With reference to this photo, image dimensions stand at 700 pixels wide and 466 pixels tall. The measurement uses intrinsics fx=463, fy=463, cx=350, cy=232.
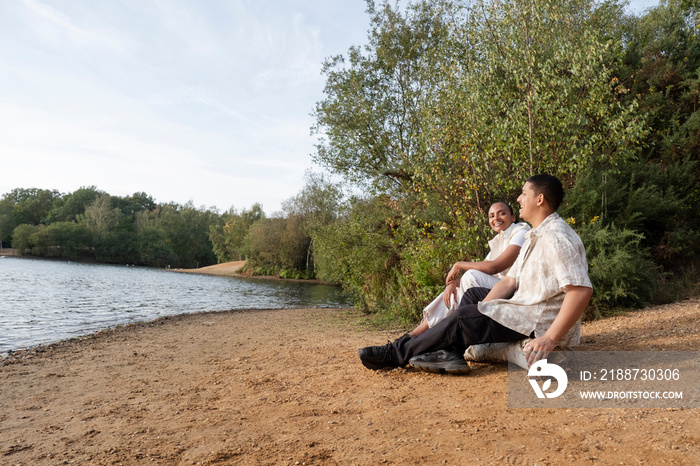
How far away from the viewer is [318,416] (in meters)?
3.73

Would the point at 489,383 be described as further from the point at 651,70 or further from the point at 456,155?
the point at 651,70

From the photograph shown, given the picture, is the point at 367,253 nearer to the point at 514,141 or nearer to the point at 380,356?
the point at 514,141

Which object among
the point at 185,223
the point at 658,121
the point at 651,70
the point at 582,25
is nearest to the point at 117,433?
→ the point at 582,25

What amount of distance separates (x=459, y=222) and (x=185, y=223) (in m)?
90.5

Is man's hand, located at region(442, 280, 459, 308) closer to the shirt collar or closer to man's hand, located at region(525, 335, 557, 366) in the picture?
the shirt collar

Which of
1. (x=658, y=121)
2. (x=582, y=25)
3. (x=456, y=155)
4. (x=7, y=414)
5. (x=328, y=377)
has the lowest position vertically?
(x=7, y=414)

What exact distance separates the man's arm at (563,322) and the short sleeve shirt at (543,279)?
69mm

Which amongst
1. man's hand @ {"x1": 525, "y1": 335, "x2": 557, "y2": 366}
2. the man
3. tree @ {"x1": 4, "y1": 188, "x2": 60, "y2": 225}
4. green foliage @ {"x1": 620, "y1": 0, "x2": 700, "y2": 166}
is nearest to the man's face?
the man

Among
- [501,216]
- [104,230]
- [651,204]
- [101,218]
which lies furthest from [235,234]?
[501,216]

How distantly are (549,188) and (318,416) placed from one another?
268cm

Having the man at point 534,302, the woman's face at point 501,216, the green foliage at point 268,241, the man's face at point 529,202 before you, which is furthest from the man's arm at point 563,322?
the green foliage at point 268,241

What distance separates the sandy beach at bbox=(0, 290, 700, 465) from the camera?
283 cm

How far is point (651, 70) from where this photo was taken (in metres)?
13.5

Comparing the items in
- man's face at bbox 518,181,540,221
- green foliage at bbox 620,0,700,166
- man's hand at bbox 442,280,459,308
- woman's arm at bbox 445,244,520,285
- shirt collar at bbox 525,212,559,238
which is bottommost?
man's hand at bbox 442,280,459,308
